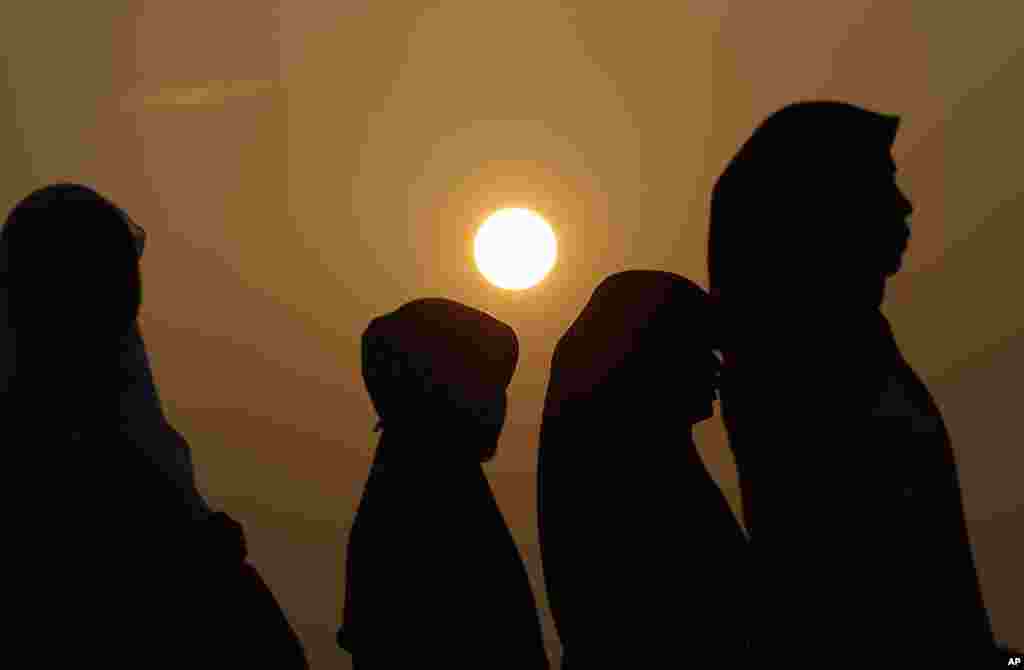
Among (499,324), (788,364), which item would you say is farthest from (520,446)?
(788,364)

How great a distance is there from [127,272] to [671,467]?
1.44m

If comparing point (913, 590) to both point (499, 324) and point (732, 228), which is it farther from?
point (499, 324)

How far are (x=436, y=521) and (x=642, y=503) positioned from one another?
0.58m

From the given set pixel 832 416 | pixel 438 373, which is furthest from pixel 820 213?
pixel 438 373

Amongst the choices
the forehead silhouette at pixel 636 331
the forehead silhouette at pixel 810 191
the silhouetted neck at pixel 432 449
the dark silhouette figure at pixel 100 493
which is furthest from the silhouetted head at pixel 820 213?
the dark silhouette figure at pixel 100 493

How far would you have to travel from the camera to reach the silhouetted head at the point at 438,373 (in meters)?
3.18

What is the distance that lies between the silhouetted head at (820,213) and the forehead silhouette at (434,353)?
2.33ft

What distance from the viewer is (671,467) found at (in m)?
2.97

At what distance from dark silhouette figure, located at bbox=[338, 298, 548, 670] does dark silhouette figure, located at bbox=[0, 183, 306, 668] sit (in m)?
0.28

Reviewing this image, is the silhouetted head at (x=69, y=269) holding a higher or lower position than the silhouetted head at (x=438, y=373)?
higher

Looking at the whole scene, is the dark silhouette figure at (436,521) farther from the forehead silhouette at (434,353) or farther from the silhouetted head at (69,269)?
the silhouetted head at (69,269)

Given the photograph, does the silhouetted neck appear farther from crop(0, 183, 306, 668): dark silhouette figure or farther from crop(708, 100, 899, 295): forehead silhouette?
crop(708, 100, 899, 295): forehead silhouette

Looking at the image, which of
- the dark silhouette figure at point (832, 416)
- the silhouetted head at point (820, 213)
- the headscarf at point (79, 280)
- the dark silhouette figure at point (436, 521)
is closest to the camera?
the dark silhouette figure at point (832, 416)

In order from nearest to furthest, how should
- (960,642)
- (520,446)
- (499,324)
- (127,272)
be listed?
(960,642) → (127,272) → (499,324) → (520,446)
